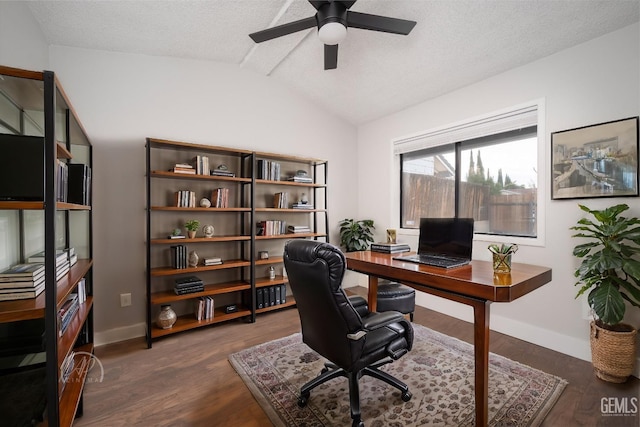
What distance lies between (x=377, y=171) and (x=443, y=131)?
1.12m

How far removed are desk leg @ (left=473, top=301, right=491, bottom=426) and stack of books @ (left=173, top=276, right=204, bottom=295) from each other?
8.26ft

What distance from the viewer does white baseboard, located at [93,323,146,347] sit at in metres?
2.71

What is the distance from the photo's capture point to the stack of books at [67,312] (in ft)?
4.99

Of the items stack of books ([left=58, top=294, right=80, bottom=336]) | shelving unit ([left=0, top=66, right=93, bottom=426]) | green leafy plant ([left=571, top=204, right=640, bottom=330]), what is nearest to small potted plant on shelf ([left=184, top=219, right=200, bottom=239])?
shelving unit ([left=0, top=66, right=93, bottom=426])

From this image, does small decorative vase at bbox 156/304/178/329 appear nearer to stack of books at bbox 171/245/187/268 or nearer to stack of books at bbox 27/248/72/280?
stack of books at bbox 171/245/187/268

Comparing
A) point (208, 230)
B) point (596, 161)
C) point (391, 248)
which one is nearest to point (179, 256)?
point (208, 230)

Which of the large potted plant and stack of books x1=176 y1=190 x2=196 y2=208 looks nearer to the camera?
the large potted plant

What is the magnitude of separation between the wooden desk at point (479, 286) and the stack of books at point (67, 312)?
6.17 feet

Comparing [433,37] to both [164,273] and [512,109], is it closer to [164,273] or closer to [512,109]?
[512,109]

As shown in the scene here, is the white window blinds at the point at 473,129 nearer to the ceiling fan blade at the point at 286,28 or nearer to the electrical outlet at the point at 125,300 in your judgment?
the ceiling fan blade at the point at 286,28

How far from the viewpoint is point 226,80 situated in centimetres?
340

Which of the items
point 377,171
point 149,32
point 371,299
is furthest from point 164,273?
point 377,171

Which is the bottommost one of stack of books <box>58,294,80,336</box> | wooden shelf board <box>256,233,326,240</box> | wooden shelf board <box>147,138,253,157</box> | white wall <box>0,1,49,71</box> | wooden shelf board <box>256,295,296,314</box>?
wooden shelf board <box>256,295,296,314</box>

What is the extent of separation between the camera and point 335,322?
5.15ft
